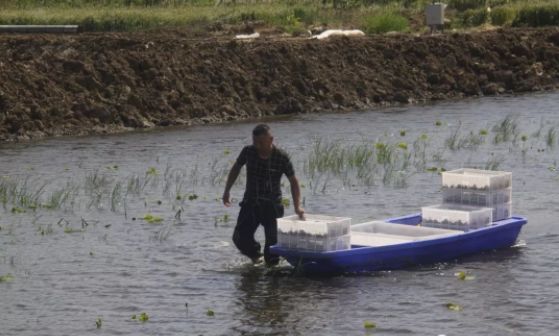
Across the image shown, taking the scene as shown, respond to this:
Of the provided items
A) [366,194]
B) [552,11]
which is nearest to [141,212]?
[366,194]

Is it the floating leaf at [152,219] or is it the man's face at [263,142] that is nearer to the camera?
the man's face at [263,142]

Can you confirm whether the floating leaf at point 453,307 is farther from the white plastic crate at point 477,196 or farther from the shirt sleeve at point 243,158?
the white plastic crate at point 477,196

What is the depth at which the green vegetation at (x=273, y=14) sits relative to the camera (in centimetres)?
4591

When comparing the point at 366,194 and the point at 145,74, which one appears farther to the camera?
the point at 145,74

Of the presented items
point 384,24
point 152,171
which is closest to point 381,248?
point 152,171

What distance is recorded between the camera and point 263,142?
1617 centimetres

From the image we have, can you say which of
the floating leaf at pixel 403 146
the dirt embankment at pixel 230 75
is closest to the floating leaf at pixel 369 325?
the floating leaf at pixel 403 146

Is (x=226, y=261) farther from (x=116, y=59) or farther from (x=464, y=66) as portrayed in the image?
(x=464, y=66)

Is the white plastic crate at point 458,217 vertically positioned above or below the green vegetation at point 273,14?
below

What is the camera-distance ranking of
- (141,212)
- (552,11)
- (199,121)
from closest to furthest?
1. (141,212)
2. (199,121)
3. (552,11)

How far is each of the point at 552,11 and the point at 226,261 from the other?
108 ft

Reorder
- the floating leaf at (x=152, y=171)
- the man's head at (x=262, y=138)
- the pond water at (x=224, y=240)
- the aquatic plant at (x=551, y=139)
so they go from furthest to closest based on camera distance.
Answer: the aquatic plant at (x=551, y=139), the floating leaf at (x=152, y=171), the man's head at (x=262, y=138), the pond water at (x=224, y=240)

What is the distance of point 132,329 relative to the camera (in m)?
14.5

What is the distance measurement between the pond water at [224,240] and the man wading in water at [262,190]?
445mm
